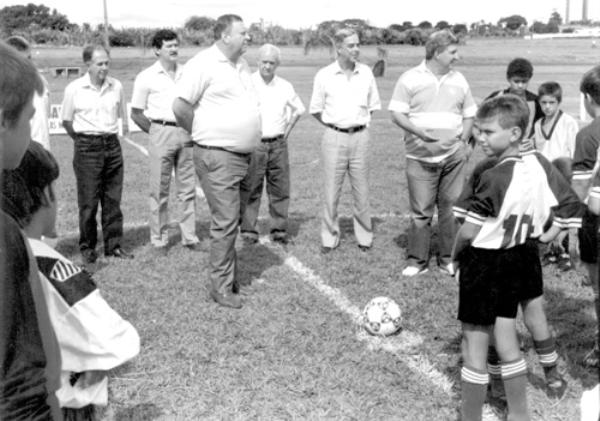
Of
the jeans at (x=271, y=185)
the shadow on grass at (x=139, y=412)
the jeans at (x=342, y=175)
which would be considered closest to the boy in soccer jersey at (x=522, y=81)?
the jeans at (x=342, y=175)

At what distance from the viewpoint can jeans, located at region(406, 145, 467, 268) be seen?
7.20m

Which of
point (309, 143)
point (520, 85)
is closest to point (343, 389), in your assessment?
point (520, 85)

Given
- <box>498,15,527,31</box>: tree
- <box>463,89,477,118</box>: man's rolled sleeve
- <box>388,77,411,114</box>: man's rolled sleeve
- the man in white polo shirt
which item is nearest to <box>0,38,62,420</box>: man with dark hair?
<box>388,77,411,114</box>: man's rolled sleeve

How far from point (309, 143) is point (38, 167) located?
1477cm

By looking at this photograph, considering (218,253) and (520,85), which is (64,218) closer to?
(218,253)

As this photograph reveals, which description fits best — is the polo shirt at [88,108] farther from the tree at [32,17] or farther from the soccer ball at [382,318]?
the tree at [32,17]

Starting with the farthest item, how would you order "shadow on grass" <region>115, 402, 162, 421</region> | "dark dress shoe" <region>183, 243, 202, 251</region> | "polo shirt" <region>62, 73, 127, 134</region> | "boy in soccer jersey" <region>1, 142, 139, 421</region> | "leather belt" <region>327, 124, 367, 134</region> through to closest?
"dark dress shoe" <region>183, 243, 202, 251</region>
"leather belt" <region>327, 124, 367, 134</region>
"polo shirt" <region>62, 73, 127, 134</region>
"shadow on grass" <region>115, 402, 162, 421</region>
"boy in soccer jersey" <region>1, 142, 139, 421</region>

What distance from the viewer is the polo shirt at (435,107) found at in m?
7.11

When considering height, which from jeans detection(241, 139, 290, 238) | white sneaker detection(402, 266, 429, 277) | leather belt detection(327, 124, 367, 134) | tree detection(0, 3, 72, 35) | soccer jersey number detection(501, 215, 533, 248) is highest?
tree detection(0, 3, 72, 35)

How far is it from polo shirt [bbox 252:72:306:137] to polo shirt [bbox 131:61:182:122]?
105cm

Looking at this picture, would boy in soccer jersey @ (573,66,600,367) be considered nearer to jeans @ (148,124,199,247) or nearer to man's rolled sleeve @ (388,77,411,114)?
man's rolled sleeve @ (388,77,411,114)

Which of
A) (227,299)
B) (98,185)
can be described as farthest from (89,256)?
(227,299)

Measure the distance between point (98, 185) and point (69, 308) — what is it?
5.45 meters

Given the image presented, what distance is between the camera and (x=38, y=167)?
2.26 m
